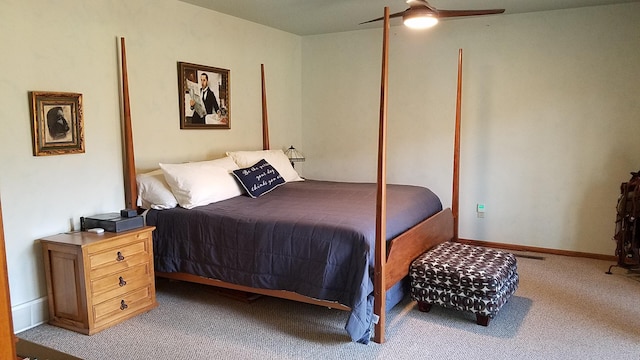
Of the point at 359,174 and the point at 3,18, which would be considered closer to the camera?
the point at 3,18

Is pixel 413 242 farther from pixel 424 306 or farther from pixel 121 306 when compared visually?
pixel 121 306

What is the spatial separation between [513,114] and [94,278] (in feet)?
13.1

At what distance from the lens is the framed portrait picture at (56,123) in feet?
9.96

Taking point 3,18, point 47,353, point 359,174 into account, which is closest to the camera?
point 47,353

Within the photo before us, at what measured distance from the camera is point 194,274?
133 inches

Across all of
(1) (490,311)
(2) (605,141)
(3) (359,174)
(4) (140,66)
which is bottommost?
(1) (490,311)

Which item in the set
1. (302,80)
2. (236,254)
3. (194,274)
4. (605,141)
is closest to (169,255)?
(194,274)

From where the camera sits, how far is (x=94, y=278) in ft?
9.59

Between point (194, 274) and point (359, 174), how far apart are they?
271cm

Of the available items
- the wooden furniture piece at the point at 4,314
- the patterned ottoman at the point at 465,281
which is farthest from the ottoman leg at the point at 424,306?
the wooden furniture piece at the point at 4,314

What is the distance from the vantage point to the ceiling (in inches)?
162

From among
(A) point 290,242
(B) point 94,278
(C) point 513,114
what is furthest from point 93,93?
(C) point 513,114

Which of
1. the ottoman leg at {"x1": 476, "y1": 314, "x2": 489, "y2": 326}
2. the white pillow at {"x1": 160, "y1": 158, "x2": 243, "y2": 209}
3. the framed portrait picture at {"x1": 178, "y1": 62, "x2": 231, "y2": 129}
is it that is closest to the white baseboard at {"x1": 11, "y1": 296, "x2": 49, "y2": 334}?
the white pillow at {"x1": 160, "y1": 158, "x2": 243, "y2": 209}

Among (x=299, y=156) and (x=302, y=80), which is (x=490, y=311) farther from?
(x=302, y=80)
